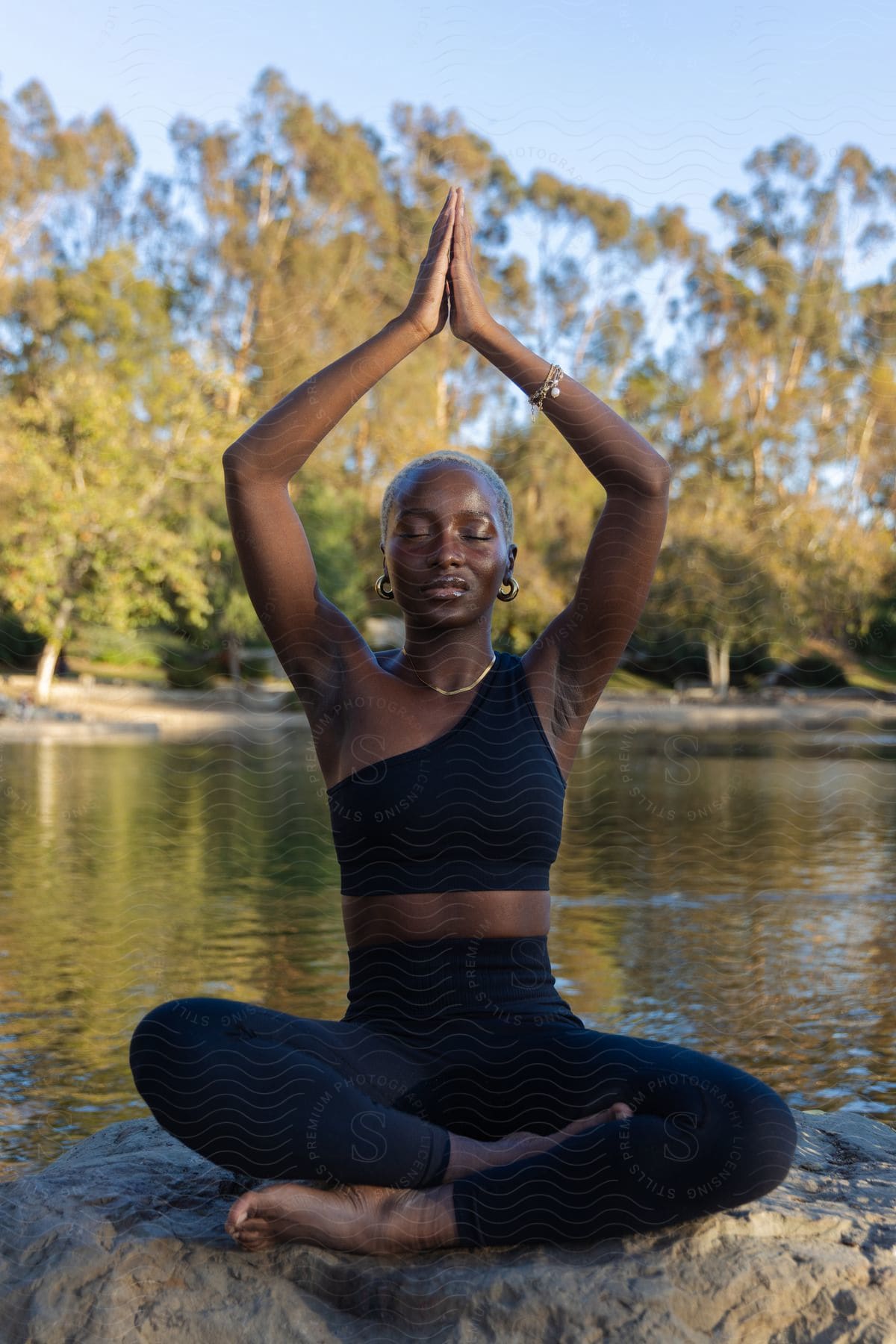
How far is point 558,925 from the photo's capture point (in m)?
6.28

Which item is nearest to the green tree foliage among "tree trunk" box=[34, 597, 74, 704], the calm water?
"tree trunk" box=[34, 597, 74, 704]

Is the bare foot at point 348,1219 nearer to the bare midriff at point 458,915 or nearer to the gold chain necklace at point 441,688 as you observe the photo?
the bare midriff at point 458,915

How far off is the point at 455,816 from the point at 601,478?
574 mm

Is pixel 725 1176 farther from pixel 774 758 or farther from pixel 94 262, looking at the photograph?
pixel 94 262

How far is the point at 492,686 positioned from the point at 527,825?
27 cm

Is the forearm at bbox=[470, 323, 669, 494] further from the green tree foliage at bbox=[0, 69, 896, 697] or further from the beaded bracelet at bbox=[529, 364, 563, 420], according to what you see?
the green tree foliage at bbox=[0, 69, 896, 697]

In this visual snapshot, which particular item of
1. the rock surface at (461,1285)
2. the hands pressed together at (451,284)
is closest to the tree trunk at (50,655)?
the hands pressed together at (451,284)

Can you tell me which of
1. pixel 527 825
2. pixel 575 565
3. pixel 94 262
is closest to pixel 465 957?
pixel 527 825

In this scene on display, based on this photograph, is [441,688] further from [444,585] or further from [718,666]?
[718,666]

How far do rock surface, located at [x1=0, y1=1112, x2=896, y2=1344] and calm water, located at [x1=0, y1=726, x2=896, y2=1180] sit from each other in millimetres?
1061

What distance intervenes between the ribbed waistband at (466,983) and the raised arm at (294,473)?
44 centimetres

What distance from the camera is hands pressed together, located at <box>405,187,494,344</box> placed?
86.4 inches

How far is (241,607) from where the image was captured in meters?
24.1

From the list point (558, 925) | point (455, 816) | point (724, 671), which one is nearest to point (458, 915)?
point (455, 816)
